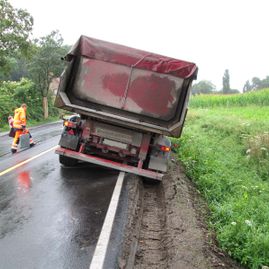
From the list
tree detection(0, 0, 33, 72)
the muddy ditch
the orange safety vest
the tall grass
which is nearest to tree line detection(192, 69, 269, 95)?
the tall grass

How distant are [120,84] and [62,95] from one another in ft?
4.20

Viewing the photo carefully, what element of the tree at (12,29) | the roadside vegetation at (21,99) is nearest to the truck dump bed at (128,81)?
the tree at (12,29)

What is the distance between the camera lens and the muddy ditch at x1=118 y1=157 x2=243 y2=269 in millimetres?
4988

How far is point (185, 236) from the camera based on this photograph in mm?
5793

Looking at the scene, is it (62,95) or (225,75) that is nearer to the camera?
(62,95)

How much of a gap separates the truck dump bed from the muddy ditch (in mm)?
1687

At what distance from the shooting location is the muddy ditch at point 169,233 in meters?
4.99

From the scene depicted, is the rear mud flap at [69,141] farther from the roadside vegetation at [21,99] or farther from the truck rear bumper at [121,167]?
the roadside vegetation at [21,99]

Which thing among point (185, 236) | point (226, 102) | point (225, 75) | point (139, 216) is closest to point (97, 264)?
point (185, 236)

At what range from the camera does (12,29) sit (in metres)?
22.5

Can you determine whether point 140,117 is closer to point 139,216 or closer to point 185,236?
point 139,216

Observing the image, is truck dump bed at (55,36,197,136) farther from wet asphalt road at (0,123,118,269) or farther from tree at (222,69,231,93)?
tree at (222,69,231,93)

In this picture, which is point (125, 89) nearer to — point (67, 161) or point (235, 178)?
point (67, 161)

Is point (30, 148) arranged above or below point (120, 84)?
below
